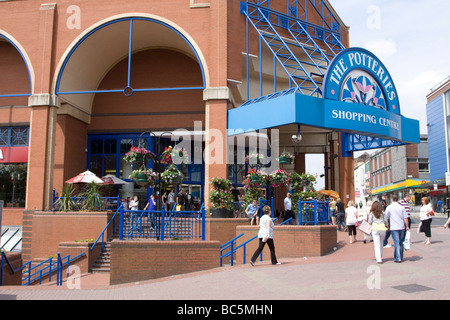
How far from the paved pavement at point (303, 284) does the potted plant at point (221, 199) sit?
5.63 metres

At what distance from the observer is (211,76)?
19.0m

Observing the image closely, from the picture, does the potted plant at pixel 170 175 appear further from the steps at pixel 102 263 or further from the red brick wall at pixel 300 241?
the steps at pixel 102 263

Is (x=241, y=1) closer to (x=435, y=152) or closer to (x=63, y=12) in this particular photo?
(x=63, y=12)

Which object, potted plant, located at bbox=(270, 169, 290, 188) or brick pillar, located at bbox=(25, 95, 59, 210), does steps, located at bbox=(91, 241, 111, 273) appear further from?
potted plant, located at bbox=(270, 169, 290, 188)

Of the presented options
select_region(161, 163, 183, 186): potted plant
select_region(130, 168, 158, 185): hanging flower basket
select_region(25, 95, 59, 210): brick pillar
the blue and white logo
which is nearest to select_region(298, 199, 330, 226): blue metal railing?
select_region(161, 163, 183, 186): potted plant

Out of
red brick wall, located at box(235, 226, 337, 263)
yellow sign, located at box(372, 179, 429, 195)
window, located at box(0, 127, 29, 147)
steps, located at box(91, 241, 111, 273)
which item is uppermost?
window, located at box(0, 127, 29, 147)

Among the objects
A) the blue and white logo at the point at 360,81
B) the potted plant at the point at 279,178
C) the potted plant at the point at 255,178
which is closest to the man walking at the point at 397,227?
the potted plant at the point at 279,178

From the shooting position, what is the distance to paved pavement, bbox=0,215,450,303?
757 centimetres

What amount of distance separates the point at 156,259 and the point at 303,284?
16.4 feet

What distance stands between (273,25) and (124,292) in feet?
55.9

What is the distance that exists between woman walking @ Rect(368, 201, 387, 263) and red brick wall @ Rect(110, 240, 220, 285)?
4538 millimetres

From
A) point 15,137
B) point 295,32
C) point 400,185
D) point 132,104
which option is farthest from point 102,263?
point 400,185

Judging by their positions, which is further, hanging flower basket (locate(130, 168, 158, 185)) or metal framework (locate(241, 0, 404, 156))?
metal framework (locate(241, 0, 404, 156))

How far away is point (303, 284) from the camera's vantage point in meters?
8.45
